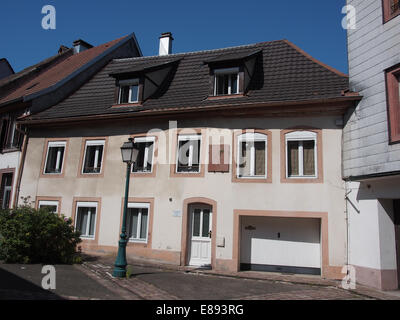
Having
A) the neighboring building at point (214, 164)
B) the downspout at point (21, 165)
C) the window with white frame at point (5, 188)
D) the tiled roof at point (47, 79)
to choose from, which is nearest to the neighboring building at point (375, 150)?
the neighboring building at point (214, 164)

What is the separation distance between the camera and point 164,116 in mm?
12922

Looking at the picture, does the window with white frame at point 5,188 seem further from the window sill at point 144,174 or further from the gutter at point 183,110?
the window sill at point 144,174

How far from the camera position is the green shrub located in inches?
408

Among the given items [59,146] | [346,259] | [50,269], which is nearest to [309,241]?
[346,259]

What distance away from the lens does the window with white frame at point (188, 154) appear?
40.5ft

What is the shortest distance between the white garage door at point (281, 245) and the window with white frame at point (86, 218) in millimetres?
5969

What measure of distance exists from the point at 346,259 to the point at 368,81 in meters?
5.32

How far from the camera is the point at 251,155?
11.7 m

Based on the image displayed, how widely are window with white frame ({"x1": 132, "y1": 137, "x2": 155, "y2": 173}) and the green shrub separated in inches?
131

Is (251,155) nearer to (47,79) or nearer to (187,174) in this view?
(187,174)

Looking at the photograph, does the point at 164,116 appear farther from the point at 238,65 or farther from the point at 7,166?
the point at 7,166

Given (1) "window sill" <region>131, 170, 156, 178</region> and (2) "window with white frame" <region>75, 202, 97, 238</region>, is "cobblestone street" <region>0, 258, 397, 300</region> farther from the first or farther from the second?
(1) "window sill" <region>131, 170, 156, 178</region>

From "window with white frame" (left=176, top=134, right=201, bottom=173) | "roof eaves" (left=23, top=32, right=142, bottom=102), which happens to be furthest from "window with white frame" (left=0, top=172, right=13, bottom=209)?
"window with white frame" (left=176, top=134, right=201, bottom=173)

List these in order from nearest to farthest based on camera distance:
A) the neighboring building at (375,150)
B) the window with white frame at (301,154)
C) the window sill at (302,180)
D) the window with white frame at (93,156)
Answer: the neighboring building at (375,150)
the window sill at (302,180)
the window with white frame at (301,154)
the window with white frame at (93,156)
